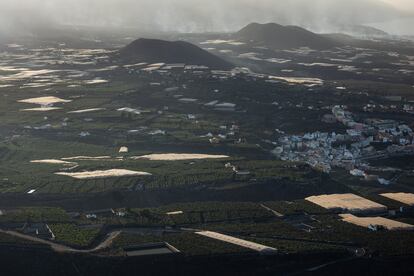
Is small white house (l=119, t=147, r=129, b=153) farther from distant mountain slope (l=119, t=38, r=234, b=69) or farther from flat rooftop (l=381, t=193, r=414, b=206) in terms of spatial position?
distant mountain slope (l=119, t=38, r=234, b=69)

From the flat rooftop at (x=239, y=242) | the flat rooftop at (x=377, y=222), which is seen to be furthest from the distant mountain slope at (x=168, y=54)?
the flat rooftop at (x=239, y=242)

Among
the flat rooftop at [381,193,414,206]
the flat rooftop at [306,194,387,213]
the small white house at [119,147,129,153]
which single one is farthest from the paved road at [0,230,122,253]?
the flat rooftop at [381,193,414,206]

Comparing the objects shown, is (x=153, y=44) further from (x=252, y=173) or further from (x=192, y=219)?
(x=192, y=219)

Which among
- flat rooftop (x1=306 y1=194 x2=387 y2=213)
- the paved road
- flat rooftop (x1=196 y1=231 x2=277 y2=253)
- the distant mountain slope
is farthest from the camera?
the distant mountain slope

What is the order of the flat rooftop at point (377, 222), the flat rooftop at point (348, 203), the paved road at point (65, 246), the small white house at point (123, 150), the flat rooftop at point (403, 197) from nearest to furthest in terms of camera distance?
the paved road at point (65, 246)
the flat rooftop at point (377, 222)
the flat rooftop at point (348, 203)
the flat rooftop at point (403, 197)
the small white house at point (123, 150)

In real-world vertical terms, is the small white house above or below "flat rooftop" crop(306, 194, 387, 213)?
above

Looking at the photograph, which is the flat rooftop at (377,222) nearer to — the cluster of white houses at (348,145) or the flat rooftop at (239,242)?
the flat rooftop at (239,242)

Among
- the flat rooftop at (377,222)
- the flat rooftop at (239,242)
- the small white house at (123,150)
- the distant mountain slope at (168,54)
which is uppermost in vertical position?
the distant mountain slope at (168,54)

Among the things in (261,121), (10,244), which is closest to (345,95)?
(261,121)

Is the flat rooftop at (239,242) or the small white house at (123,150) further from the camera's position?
the small white house at (123,150)

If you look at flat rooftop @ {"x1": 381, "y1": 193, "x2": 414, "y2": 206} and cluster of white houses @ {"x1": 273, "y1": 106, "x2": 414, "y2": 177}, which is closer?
flat rooftop @ {"x1": 381, "y1": 193, "x2": 414, "y2": 206}
